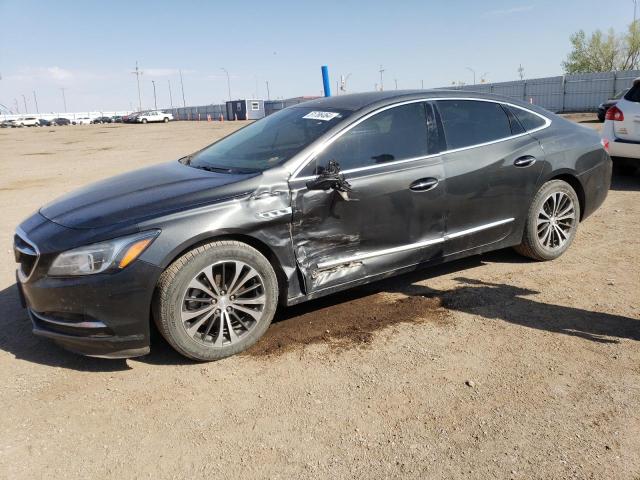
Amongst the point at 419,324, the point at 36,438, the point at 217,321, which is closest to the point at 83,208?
the point at 217,321

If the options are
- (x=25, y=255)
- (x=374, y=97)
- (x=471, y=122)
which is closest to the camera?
(x=25, y=255)

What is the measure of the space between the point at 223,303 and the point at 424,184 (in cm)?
177

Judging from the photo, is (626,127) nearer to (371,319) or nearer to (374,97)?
(374,97)

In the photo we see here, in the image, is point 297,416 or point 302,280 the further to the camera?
point 302,280

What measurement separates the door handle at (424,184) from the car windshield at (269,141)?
2.41 ft

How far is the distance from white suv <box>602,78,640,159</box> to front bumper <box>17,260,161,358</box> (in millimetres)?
7031

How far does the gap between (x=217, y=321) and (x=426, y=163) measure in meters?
1.98

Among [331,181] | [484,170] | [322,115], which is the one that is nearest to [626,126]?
[484,170]

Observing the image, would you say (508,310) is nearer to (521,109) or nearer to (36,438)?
(521,109)

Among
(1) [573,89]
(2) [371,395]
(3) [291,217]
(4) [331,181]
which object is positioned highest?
(1) [573,89]

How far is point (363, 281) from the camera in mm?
3969

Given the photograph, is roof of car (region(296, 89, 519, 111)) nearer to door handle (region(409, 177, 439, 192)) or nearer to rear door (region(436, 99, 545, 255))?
rear door (region(436, 99, 545, 255))

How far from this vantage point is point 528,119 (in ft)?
16.2

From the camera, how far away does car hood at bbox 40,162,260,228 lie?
333 centimetres
